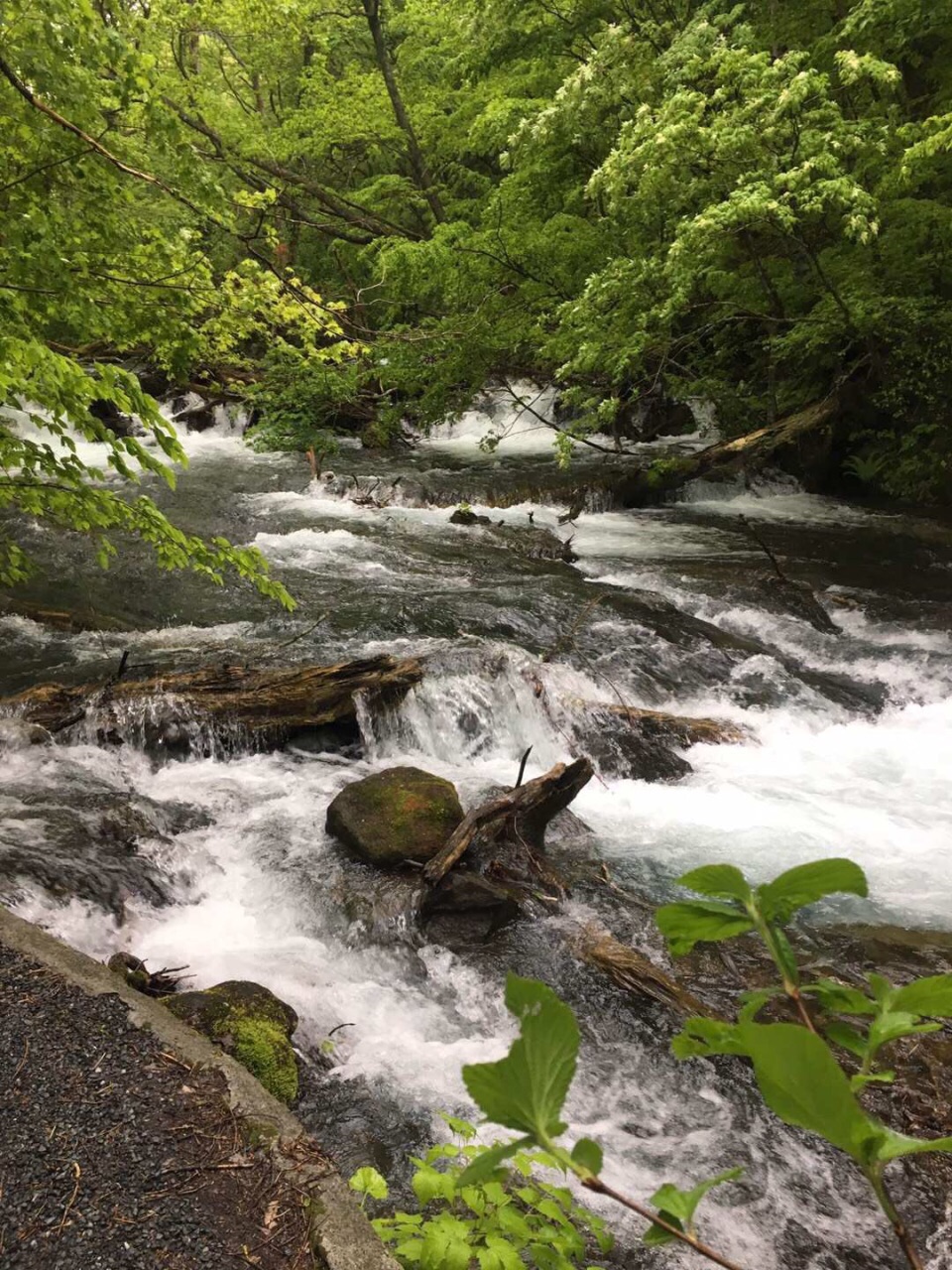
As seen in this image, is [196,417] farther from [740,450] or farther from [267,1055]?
[267,1055]

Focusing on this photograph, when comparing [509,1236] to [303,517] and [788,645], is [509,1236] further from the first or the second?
[303,517]

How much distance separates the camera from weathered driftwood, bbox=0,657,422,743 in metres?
6.46

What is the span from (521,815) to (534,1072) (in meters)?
4.92

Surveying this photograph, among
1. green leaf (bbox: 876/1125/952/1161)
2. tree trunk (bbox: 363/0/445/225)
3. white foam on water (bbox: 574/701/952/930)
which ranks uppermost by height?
tree trunk (bbox: 363/0/445/225)

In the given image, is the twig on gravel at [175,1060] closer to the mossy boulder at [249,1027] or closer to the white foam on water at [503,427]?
the mossy boulder at [249,1027]

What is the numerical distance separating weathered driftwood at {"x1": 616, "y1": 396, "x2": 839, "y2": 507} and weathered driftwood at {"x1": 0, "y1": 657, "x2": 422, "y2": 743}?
6771 mm

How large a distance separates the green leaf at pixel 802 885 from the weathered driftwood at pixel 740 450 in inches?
457

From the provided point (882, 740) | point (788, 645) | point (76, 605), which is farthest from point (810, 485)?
point (76, 605)

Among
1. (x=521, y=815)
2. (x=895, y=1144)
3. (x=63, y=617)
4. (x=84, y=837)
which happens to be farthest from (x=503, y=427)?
(x=895, y=1144)

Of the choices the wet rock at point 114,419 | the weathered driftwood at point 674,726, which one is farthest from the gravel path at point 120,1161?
the wet rock at point 114,419

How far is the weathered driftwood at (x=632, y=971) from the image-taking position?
13.9 ft

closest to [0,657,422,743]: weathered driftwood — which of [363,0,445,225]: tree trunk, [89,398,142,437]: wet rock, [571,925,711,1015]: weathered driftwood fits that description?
[571,925,711,1015]: weathered driftwood

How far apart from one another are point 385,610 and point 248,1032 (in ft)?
19.8

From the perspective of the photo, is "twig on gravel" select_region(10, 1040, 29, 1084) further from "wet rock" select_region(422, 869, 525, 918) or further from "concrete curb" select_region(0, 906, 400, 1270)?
"wet rock" select_region(422, 869, 525, 918)
